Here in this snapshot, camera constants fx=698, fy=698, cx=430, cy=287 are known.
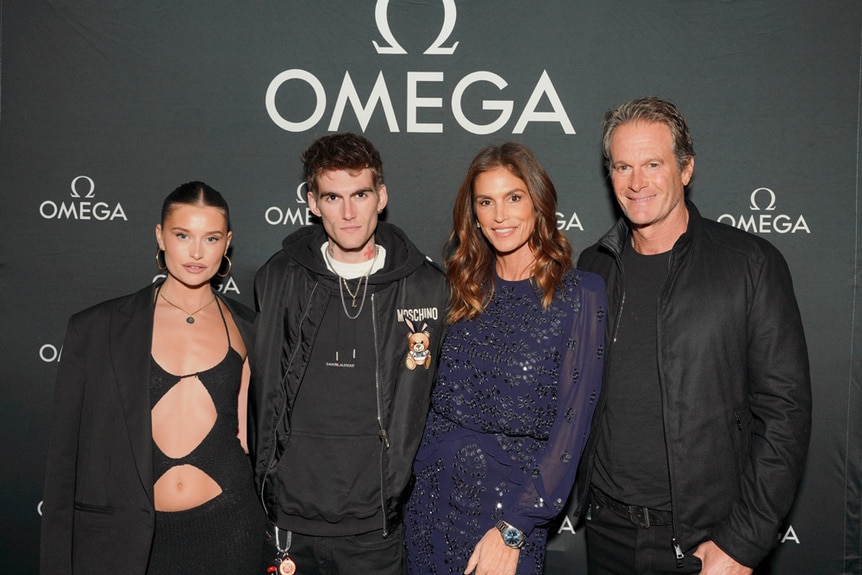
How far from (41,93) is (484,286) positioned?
226cm

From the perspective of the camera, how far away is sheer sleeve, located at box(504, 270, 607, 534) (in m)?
2.12

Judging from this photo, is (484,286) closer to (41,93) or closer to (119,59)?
(119,59)

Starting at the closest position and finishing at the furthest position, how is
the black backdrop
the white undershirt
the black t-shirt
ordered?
the black t-shirt, the white undershirt, the black backdrop

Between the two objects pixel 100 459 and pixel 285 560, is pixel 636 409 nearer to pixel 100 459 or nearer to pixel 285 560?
pixel 285 560

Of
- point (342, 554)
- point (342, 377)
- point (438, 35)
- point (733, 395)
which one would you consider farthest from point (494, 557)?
point (438, 35)

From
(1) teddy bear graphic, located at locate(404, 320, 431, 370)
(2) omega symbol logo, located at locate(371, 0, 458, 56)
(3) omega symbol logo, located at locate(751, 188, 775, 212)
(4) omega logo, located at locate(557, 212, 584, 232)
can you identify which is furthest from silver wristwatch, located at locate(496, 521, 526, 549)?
(2) omega symbol logo, located at locate(371, 0, 458, 56)

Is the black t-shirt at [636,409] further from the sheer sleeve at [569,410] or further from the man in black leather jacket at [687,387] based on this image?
the sheer sleeve at [569,410]

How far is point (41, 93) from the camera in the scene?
316 cm

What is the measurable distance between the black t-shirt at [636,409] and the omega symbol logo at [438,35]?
4.64 ft

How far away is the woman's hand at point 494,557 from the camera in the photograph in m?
2.12

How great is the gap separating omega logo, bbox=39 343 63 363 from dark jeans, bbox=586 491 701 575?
8.01 ft

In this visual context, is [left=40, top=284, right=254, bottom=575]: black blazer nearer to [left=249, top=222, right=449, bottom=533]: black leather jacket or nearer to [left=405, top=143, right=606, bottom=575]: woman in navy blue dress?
[left=249, top=222, right=449, bottom=533]: black leather jacket

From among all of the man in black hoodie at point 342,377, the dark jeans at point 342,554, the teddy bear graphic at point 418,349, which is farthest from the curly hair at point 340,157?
the dark jeans at point 342,554

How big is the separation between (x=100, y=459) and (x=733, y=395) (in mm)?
2065
